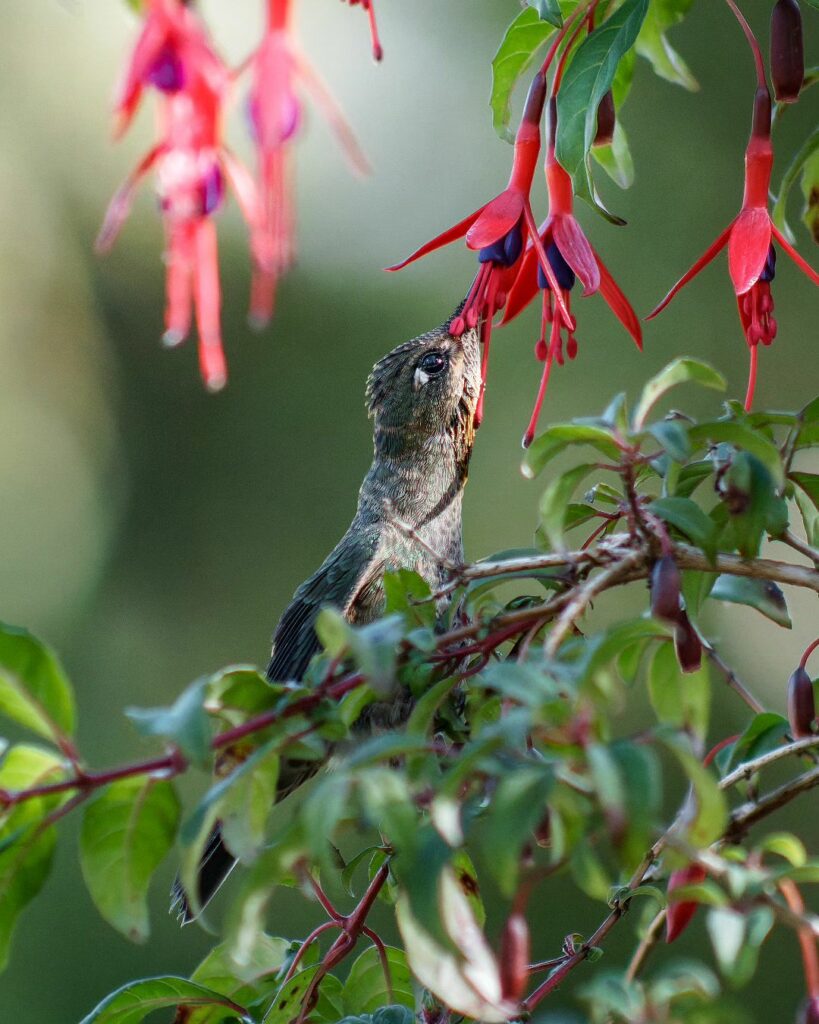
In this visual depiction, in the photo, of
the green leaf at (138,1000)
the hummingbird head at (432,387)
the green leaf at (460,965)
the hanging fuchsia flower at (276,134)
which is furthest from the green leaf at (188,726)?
the hummingbird head at (432,387)

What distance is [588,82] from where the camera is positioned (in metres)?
1.04

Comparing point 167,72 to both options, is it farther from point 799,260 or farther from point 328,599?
point 328,599

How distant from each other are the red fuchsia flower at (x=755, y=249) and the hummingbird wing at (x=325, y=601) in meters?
0.99

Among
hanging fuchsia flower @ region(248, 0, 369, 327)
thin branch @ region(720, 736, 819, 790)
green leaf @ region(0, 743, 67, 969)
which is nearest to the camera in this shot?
hanging fuchsia flower @ region(248, 0, 369, 327)

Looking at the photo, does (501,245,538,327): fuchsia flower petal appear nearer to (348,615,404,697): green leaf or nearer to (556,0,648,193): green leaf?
(556,0,648,193): green leaf

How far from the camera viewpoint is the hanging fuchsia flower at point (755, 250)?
0.98m

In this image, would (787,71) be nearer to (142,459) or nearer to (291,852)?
(291,852)

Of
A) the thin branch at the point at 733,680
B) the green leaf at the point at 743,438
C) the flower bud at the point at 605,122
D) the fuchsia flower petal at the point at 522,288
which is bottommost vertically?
the thin branch at the point at 733,680

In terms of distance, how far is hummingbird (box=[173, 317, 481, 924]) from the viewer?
1.96 m

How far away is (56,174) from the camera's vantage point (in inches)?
220

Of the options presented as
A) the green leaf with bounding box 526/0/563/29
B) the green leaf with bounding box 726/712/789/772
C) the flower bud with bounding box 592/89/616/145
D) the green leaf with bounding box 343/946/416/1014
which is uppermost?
the green leaf with bounding box 526/0/563/29

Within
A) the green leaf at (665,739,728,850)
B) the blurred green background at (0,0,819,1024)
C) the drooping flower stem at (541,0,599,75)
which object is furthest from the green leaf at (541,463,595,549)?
the blurred green background at (0,0,819,1024)

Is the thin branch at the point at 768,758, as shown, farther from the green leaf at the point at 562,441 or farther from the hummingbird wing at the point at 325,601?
the hummingbird wing at the point at 325,601

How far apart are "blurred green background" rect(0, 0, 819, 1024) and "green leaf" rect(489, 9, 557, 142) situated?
2.56 m
